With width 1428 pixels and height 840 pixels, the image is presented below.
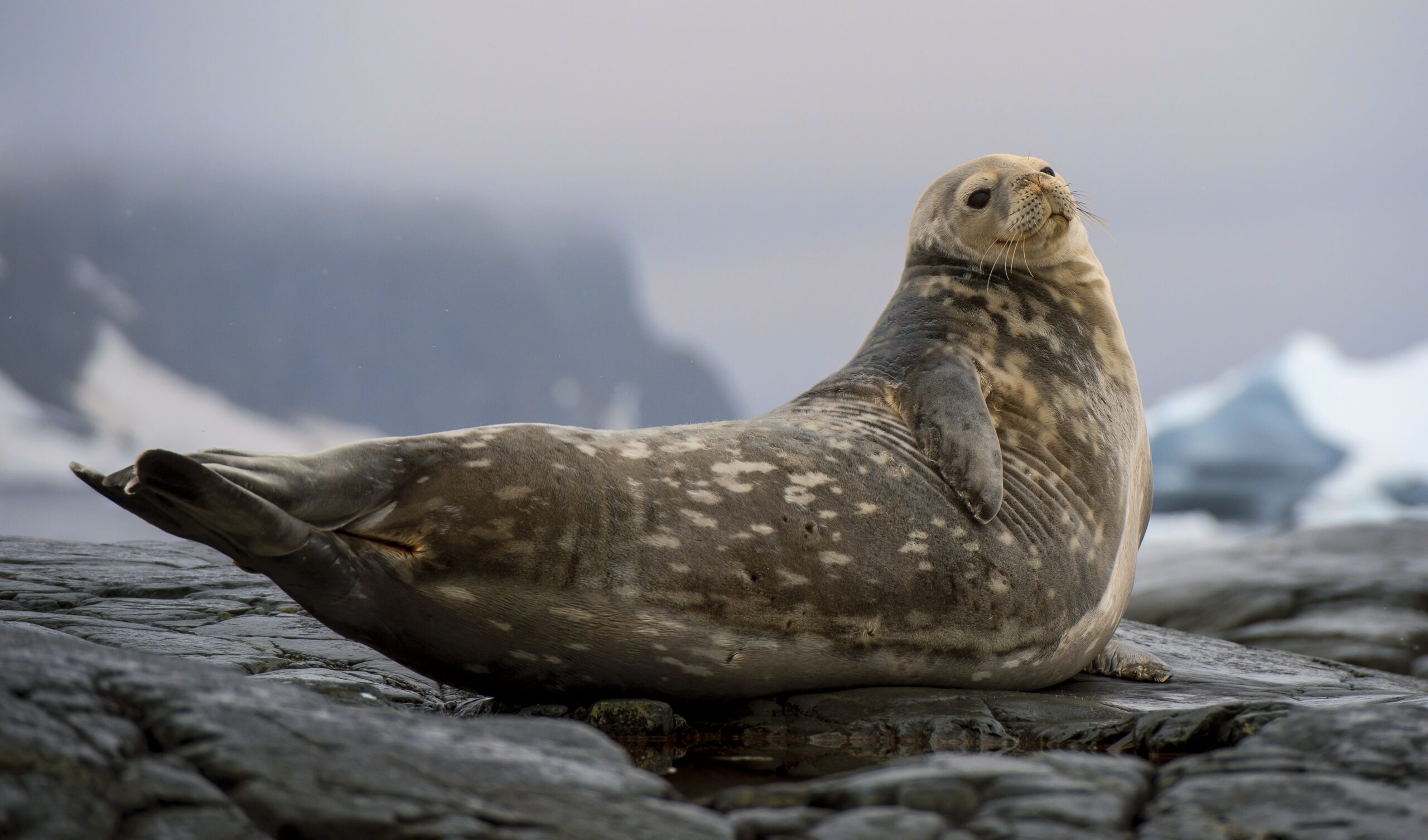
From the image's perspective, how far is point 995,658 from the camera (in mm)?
3258

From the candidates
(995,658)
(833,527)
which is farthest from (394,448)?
(995,658)

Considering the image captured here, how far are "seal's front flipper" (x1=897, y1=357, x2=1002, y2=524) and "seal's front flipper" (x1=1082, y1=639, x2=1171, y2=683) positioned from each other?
88 cm

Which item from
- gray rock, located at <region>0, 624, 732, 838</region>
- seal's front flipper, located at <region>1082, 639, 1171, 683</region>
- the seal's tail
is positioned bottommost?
gray rock, located at <region>0, 624, 732, 838</region>

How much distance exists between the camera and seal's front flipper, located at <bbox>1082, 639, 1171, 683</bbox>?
3863 mm

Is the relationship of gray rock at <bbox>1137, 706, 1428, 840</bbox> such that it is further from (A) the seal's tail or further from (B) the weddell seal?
(A) the seal's tail

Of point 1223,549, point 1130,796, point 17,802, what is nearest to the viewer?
point 17,802

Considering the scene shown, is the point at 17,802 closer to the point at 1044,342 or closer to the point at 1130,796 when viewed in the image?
the point at 1130,796

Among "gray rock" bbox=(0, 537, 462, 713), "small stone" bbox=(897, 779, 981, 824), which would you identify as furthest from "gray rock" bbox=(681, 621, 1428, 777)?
"gray rock" bbox=(0, 537, 462, 713)

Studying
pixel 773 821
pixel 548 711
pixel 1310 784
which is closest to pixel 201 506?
pixel 548 711

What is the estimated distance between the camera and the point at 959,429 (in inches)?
134

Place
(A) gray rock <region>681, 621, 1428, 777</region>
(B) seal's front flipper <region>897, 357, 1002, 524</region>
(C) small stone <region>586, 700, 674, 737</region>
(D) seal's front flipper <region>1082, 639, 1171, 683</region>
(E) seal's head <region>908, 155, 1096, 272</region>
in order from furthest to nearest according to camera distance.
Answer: (E) seal's head <region>908, 155, 1096, 272</region>
(D) seal's front flipper <region>1082, 639, 1171, 683</region>
(B) seal's front flipper <region>897, 357, 1002, 524</region>
(C) small stone <region>586, 700, 674, 737</region>
(A) gray rock <region>681, 621, 1428, 777</region>

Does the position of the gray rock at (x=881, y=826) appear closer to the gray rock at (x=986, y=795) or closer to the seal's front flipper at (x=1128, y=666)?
the gray rock at (x=986, y=795)

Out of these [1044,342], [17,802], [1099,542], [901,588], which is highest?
[1044,342]

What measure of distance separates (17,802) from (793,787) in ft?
3.58
